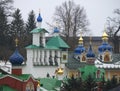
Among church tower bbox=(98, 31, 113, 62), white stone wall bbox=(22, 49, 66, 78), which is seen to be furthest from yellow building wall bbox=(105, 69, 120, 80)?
white stone wall bbox=(22, 49, 66, 78)

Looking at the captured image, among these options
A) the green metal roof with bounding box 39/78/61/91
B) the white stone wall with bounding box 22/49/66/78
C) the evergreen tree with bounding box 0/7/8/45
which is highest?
the evergreen tree with bounding box 0/7/8/45

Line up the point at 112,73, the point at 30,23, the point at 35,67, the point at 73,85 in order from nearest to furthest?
the point at 73,85, the point at 35,67, the point at 112,73, the point at 30,23

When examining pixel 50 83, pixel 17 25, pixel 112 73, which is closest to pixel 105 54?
pixel 112 73

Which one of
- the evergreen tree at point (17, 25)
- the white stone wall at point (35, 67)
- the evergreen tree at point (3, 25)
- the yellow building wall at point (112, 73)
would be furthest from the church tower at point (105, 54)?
the evergreen tree at point (17, 25)

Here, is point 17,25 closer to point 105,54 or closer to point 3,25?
point 3,25

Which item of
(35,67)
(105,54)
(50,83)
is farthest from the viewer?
(105,54)

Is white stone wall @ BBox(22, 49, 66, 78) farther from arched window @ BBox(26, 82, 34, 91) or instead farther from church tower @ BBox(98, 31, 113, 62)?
arched window @ BBox(26, 82, 34, 91)

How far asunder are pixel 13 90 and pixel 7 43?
83.9 feet

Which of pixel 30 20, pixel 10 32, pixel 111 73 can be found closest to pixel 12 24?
pixel 10 32

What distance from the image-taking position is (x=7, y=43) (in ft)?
195

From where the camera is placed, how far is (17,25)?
6581 cm

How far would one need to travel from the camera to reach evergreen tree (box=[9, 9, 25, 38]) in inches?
2534

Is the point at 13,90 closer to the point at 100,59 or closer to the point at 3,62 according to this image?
the point at 3,62

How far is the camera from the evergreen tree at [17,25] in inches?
2534
